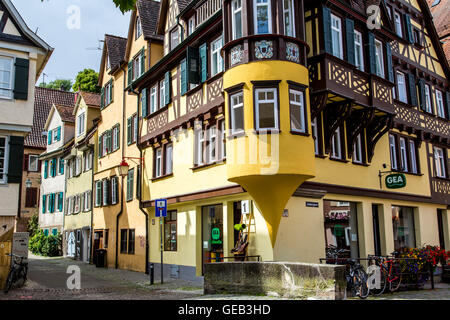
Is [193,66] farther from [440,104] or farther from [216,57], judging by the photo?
[440,104]

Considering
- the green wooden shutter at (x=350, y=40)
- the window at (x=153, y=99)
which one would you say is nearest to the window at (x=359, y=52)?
the green wooden shutter at (x=350, y=40)

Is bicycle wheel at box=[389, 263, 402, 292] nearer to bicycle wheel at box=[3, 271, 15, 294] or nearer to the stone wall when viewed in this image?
the stone wall

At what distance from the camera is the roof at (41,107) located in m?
44.4

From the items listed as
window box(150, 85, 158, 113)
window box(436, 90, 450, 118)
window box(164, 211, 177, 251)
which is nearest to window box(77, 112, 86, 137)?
Answer: window box(150, 85, 158, 113)

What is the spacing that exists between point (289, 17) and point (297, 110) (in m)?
3.08

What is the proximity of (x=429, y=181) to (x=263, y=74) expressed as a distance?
480 inches

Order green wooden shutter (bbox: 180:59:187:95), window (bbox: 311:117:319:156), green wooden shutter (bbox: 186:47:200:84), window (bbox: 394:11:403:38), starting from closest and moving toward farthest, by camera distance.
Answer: window (bbox: 311:117:319:156) < green wooden shutter (bbox: 186:47:200:84) < green wooden shutter (bbox: 180:59:187:95) < window (bbox: 394:11:403:38)

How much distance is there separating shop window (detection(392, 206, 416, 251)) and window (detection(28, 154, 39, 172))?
111ft

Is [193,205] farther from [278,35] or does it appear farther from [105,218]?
[105,218]

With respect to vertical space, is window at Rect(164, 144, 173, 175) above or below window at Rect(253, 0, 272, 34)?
below

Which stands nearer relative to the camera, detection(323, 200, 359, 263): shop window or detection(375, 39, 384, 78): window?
detection(323, 200, 359, 263): shop window

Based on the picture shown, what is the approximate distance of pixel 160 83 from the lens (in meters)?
22.5

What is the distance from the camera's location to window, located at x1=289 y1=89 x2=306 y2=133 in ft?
48.0

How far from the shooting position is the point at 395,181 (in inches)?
728
